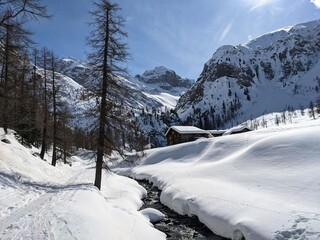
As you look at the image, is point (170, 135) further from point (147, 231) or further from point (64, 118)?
point (147, 231)

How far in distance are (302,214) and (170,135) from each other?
7265 cm

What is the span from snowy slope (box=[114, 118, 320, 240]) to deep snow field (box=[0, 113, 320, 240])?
0.03 m

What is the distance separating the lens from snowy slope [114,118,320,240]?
42.1 ft

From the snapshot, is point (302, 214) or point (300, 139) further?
point (300, 139)

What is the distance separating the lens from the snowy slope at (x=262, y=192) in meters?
12.8

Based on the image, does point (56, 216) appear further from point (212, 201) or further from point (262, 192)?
point (262, 192)

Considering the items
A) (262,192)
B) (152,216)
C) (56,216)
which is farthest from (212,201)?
(56,216)

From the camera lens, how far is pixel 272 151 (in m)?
27.2

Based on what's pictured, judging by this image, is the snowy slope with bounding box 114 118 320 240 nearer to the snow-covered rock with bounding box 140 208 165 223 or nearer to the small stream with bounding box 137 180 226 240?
the small stream with bounding box 137 180 226 240

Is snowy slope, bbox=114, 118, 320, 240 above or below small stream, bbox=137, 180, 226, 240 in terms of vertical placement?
above

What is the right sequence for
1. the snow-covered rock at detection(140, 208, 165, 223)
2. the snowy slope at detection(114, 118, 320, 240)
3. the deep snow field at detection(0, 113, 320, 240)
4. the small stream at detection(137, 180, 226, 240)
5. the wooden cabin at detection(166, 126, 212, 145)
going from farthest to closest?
the wooden cabin at detection(166, 126, 212, 145)
the snow-covered rock at detection(140, 208, 165, 223)
the small stream at detection(137, 180, 226, 240)
the snowy slope at detection(114, 118, 320, 240)
the deep snow field at detection(0, 113, 320, 240)

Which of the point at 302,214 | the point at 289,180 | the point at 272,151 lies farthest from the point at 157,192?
the point at 302,214

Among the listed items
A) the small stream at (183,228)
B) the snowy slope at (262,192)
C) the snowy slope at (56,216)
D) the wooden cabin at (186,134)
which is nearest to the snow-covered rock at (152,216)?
the small stream at (183,228)

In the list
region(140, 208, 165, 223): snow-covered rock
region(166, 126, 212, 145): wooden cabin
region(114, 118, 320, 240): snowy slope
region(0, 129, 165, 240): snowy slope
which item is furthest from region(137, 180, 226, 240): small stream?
region(166, 126, 212, 145): wooden cabin
